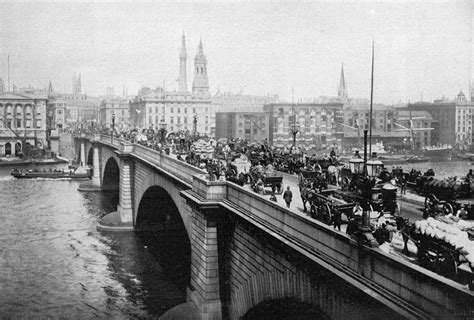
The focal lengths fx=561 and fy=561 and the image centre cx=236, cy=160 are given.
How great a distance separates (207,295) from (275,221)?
7598mm

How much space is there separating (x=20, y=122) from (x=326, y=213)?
140599 mm

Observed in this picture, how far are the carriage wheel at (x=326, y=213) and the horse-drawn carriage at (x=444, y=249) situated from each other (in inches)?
148

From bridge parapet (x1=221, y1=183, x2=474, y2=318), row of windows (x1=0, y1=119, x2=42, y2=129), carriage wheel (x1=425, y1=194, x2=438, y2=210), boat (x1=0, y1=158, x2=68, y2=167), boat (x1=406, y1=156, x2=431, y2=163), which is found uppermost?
row of windows (x1=0, y1=119, x2=42, y2=129)

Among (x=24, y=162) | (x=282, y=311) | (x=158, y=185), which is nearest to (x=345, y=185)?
(x=282, y=311)

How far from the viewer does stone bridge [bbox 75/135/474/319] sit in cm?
1146

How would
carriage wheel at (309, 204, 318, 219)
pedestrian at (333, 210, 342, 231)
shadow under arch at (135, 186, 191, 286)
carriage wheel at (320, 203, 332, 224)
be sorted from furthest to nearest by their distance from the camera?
shadow under arch at (135, 186, 191, 286), carriage wheel at (309, 204, 318, 219), carriage wheel at (320, 203, 332, 224), pedestrian at (333, 210, 342, 231)

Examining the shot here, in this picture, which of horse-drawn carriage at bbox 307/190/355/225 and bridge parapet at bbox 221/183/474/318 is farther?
horse-drawn carriage at bbox 307/190/355/225

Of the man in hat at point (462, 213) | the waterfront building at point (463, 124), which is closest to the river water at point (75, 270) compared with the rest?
the man in hat at point (462, 213)

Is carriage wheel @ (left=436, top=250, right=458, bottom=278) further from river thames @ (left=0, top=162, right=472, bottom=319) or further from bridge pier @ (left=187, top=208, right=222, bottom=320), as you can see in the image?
river thames @ (left=0, top=162, right=472, bottom=319)

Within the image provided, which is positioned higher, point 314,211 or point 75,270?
point 314,211

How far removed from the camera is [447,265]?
11594 millimetres

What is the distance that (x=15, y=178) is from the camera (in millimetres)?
94938

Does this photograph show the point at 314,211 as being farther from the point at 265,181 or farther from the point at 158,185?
the point at 158,185

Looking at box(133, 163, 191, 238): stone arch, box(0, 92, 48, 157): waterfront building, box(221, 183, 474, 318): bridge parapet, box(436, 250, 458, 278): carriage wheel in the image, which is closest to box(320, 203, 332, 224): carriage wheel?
box(221, 183, 474, 318): bridge parapet
